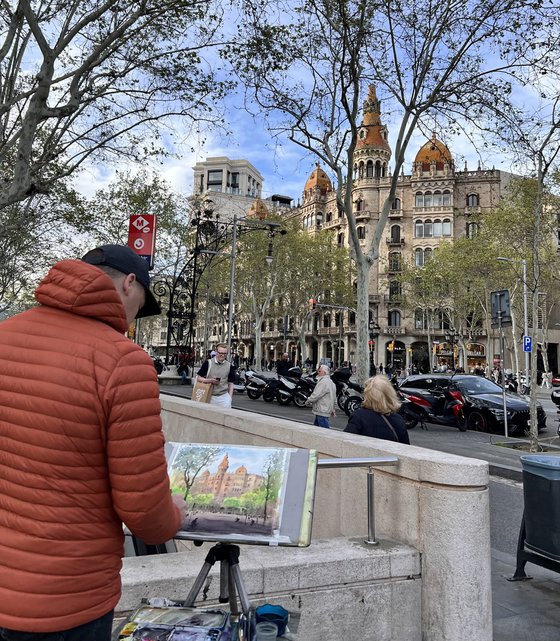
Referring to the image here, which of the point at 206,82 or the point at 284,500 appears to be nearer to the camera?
the point at 284,500

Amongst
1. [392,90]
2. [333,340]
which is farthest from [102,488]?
[333,340]

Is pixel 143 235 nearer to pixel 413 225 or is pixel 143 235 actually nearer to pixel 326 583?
pixel 326 583

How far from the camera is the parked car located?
13.9 m

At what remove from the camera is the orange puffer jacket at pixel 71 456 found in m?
1.41

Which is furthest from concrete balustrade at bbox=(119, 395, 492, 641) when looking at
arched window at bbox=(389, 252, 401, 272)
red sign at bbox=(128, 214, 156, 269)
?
arched window at bbox=(389, 252, 401, 272)

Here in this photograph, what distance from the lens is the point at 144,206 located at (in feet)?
101

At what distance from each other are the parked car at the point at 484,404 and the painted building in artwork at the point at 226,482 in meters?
13.1

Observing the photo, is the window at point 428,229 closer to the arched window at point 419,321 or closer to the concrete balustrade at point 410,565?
the arched window at point 419,321

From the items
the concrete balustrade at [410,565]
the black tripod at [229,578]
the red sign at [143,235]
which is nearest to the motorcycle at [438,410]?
the red sign at [143,235]

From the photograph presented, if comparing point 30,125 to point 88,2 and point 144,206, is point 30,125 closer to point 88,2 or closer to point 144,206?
point 88,2

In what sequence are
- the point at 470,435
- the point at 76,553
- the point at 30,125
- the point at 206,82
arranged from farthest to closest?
the point at 470,435, the point at 206,82, the point at 30,125, the point at 76,553

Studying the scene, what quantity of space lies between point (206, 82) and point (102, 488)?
11.9 metres

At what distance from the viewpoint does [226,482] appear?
2.30 metres

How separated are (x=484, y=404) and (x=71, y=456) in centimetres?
1437
